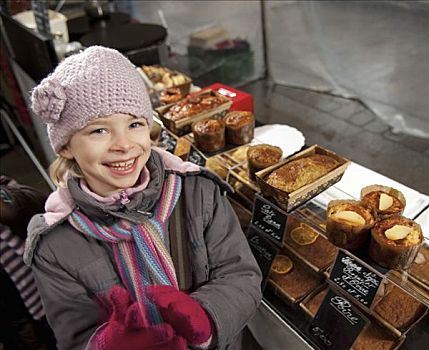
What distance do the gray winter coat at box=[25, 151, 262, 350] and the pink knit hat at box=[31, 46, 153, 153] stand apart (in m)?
0.18

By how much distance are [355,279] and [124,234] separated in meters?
0.59

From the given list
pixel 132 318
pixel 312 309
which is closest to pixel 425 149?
pixel 312 309

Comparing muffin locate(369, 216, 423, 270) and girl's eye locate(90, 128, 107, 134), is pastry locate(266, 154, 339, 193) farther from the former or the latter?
girl's eye locate(90, 128, 107, 134)

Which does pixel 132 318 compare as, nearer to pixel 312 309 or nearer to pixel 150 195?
pixel 150 195

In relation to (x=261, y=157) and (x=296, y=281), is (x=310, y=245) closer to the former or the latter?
(x=296, y=281)

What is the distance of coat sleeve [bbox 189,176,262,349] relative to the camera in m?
0.99

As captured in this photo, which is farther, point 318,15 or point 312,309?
point 318,15

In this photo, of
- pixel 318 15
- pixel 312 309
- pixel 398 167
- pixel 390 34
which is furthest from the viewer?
pixel 318 15

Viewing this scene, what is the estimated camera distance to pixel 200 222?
1046mm

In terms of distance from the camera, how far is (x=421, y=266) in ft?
3.21

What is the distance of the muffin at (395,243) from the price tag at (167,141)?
2.69 ft

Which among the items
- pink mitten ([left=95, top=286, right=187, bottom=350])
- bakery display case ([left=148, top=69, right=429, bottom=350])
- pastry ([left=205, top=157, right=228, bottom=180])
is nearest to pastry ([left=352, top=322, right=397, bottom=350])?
bakery display case ([left=148, top=69, right=429, bottom=350])

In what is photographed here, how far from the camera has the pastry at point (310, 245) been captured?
122 cm

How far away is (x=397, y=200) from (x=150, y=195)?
25.8 inches
